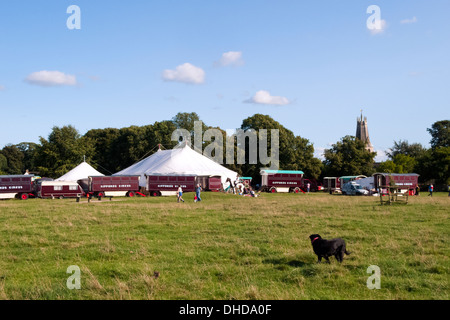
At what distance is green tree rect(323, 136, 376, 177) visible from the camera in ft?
239

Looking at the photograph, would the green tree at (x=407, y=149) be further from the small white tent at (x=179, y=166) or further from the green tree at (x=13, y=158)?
the green tree at (x=13, y=158)

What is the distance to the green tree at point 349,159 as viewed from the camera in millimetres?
72812

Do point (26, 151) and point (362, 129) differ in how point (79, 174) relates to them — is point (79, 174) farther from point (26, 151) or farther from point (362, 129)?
point (362, 129)

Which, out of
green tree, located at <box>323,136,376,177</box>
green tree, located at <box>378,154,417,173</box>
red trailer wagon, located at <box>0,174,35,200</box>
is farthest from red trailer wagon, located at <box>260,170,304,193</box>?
red trailer wagon, located at <box>0,174,35,200</box>

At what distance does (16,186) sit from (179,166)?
63.0 feet

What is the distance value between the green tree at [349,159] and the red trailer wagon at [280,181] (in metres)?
17.0

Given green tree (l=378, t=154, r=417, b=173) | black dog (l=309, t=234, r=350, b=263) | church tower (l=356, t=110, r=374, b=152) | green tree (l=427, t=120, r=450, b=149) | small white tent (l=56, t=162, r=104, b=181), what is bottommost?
black dog (l=309, t=234, r=350, b=263)

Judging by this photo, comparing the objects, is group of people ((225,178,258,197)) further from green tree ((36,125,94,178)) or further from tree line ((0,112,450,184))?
green tree ((36,125,94,178))

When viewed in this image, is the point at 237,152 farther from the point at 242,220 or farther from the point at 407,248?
the point at 407,248

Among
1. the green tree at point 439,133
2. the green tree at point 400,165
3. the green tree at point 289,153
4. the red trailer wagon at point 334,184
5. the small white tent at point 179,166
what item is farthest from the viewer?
the green tree at point 439,133

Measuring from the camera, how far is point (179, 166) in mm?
52594

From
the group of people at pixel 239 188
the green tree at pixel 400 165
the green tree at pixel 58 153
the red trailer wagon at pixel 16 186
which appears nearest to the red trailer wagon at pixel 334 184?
the green tree at pixel 400 165

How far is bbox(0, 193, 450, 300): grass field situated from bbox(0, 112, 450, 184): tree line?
175ft
